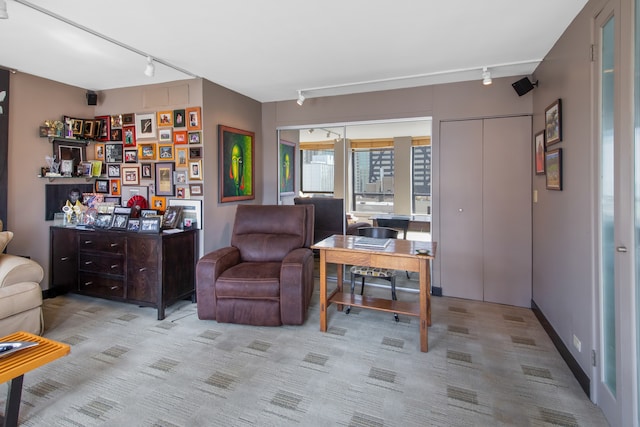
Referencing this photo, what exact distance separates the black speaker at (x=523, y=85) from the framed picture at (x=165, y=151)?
12.8ft

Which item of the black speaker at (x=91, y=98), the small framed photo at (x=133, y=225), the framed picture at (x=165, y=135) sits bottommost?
the small framed photo at (x=133, y=225)

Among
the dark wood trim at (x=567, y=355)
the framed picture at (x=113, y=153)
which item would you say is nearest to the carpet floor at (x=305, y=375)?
the dark wood trim at (x=567, y=355)

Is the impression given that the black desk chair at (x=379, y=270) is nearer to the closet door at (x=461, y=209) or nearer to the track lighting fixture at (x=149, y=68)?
the closet door at (x=461, y=209)

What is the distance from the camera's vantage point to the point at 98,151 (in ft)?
14.6

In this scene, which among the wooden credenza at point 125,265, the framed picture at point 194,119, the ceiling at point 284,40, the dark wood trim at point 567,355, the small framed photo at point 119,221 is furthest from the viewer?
the framed picture at point 194,119

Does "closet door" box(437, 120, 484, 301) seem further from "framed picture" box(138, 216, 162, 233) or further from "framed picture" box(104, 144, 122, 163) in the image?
"framed picture" box(104, 144, 122, 163)

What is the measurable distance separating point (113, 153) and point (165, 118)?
36.6 inches

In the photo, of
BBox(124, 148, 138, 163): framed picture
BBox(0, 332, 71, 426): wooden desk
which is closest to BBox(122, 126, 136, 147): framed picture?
BBox(124, 148, 138, 163): framed picture

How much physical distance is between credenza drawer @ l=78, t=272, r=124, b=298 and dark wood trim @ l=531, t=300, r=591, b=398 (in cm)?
401

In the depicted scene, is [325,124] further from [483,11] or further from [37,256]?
[37,256]

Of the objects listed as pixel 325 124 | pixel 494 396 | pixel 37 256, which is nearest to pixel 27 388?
pixel 37 256

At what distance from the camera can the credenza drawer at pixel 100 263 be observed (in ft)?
11.7

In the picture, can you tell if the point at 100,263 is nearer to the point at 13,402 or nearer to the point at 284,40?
the point at 13,402

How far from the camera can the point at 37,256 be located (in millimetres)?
3947
